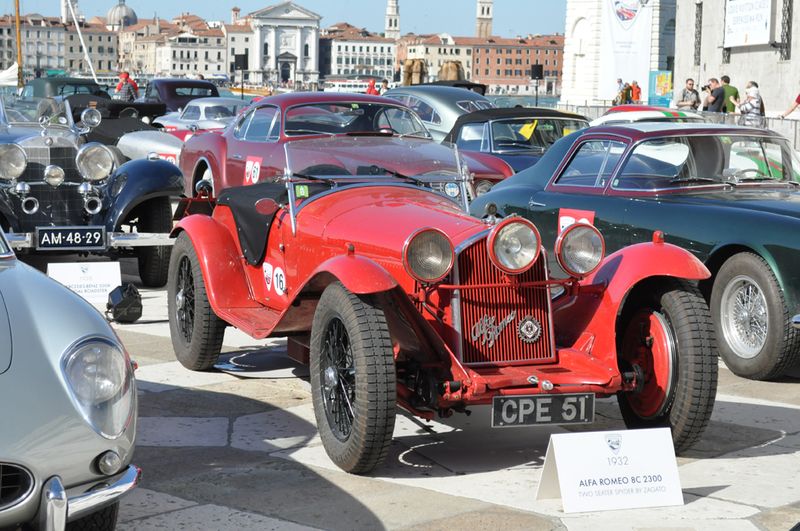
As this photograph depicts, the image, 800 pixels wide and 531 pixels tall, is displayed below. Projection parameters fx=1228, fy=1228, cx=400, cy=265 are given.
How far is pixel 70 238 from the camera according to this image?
9.68m

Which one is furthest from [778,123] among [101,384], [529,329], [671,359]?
[101,384]

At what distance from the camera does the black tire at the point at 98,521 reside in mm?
4008

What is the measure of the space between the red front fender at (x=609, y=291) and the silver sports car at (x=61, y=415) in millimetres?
2448

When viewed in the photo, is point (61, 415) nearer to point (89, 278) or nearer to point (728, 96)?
point (89, 278)

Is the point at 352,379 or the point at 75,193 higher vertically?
the point at 75,193

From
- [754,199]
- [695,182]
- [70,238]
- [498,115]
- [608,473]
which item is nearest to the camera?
[608,473]

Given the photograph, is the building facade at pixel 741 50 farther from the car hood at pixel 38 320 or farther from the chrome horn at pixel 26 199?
the car hood at pixel 38 320

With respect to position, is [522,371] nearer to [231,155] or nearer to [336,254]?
[336,254]

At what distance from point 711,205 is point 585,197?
1063mm

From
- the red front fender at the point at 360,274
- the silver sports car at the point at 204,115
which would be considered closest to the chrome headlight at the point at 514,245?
the red front fender at the point at 360,274

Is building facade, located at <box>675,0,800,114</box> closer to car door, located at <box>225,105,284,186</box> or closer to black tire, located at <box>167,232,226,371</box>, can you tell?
car door, located at <box>225,105,284,186</box>

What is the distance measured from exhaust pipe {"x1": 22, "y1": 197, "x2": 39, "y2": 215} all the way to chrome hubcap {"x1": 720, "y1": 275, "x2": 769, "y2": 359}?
560 centimetres

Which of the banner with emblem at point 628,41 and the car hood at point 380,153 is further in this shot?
the banner with emblem at point 628,41

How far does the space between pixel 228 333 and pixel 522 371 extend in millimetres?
3870
